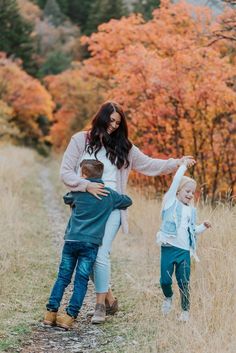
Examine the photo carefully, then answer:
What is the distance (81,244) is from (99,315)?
0.67 m

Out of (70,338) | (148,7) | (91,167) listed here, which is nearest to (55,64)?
(148,7)

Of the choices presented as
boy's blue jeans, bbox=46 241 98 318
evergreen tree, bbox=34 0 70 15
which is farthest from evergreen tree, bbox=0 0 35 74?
boy's blue jeans, bbox=46 241 98 318

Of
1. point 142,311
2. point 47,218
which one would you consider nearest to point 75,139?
point 142,311

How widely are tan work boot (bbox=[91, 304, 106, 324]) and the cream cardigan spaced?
0.69 m

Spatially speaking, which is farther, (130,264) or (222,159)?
(222,159)

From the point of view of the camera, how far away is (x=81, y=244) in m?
5.09

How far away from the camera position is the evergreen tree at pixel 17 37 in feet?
157

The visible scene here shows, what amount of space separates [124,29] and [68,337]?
595 inches

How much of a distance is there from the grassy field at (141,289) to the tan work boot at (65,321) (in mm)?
275

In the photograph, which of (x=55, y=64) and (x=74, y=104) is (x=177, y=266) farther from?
(x=55, y=64)

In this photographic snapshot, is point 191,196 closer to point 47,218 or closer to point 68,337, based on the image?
point 68,337

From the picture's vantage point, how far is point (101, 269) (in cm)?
525

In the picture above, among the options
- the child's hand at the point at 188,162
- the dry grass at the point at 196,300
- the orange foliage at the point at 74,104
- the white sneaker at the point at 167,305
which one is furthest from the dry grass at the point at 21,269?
the orange foliage at the point at 74,104

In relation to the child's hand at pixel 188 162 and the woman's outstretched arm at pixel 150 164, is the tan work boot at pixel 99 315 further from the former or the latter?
the child's hand at pixel 188 162
